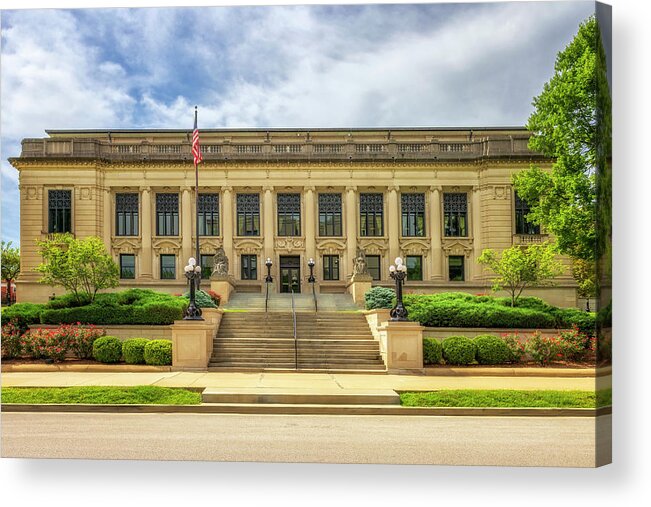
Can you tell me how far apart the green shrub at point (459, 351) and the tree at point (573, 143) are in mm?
4148

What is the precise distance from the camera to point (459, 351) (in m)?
20.2

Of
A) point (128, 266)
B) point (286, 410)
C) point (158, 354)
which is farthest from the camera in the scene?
point (128, 266)

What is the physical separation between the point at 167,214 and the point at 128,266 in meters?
3.69

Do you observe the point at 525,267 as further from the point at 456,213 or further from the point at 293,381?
the point at 293,381

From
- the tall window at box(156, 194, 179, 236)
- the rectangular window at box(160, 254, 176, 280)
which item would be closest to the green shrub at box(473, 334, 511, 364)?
the tall window at box(156, 194, 179, 236)

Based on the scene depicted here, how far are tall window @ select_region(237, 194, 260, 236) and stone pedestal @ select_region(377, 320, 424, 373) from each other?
19.9 metres

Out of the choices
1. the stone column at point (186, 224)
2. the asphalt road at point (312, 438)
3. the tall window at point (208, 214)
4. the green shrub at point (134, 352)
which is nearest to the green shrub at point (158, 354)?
the green shrub at point (134, 352)

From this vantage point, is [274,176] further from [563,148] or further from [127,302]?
[563,148]

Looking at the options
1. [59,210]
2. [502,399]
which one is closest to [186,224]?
[59,210]

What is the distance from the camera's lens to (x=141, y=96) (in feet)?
49.9

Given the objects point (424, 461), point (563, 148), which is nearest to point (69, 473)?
point (424, 461)

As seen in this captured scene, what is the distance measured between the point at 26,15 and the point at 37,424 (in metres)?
7.78

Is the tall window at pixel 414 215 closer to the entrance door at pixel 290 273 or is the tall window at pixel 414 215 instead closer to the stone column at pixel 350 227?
the stone column at pixel 350 227

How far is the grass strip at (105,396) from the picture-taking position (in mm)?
13445
